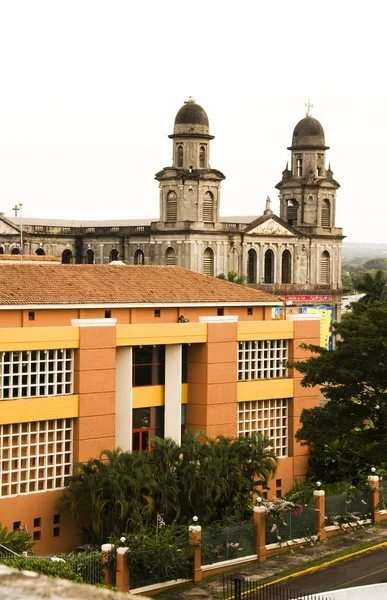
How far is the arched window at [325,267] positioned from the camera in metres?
91.6

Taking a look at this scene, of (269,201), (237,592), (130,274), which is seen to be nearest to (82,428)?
(130,274)

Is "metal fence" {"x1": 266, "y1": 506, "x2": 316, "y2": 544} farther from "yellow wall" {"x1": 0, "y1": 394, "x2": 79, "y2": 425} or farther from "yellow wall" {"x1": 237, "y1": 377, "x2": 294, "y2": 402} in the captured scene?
"yellow wall" {"x1": 0, "y1": 394, "x2": 79, "y2": 425}

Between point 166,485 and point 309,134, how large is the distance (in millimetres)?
68181

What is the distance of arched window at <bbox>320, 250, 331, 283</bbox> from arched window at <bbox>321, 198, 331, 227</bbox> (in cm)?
289

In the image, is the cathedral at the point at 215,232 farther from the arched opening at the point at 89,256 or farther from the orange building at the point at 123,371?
the orange building at the point at 123,371

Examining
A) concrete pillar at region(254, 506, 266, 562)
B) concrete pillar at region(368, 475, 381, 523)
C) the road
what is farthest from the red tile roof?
the road

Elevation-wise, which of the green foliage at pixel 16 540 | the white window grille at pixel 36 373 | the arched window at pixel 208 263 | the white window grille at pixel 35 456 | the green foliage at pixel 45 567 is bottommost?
the green foliage at pixel 16 540

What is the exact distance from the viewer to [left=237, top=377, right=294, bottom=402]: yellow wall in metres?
33.8

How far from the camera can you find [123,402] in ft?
101

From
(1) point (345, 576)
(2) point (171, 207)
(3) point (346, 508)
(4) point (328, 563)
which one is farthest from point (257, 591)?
(2) point (171, 207)

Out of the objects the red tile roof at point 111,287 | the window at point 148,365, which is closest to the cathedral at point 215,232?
the red tile roof at point 111,287

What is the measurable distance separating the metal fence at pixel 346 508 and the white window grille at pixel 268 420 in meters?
4.24

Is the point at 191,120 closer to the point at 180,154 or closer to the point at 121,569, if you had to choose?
the point at 180,154

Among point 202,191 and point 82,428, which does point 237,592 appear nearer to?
point 82,428
